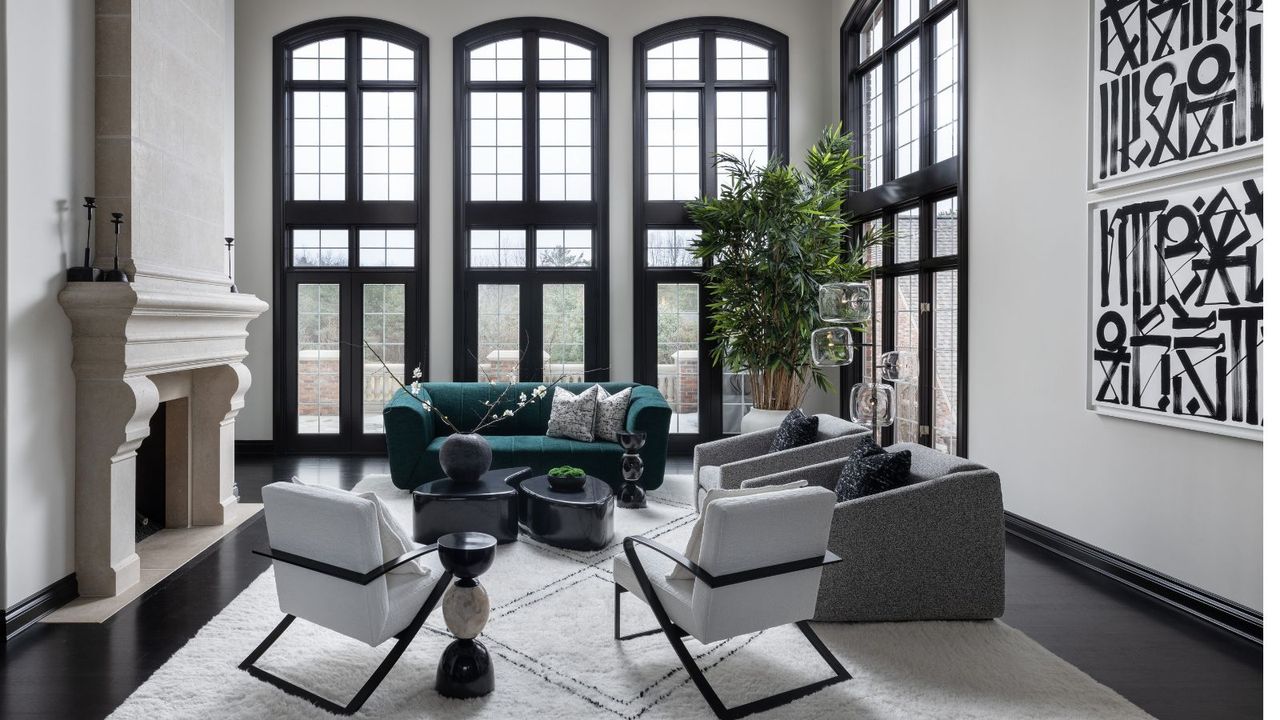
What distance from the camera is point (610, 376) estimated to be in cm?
814

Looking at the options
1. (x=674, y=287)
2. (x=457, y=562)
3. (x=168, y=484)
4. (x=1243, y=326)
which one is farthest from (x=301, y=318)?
(x=1243, y=326)

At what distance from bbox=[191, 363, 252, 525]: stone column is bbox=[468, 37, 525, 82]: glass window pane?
4.41m

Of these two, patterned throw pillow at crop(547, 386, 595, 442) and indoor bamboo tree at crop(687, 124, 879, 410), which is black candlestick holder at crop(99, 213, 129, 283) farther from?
indoor bamboo tree at crop(687, 124, 879, 410)

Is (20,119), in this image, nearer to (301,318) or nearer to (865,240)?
(301,318)

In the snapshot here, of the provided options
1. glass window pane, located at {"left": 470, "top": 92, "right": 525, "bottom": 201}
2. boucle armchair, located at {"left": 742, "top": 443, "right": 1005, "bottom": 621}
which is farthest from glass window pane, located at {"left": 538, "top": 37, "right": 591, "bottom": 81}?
boucle armchair, located at {"left": 742, "top": 443, "right": 1005, "bottom": 621}

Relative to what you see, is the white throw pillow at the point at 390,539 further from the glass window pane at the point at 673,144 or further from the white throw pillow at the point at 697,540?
the glass window pane at the point at 673,144

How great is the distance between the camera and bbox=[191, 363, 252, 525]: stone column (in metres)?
5.20

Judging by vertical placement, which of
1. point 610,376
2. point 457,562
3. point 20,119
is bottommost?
point 457,562

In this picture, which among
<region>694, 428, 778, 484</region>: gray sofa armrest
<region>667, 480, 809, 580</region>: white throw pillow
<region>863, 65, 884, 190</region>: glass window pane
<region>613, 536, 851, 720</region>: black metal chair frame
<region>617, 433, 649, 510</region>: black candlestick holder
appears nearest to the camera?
<region>613, 536, 851, 720</region>: black metal chair frame

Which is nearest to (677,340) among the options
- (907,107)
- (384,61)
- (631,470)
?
(631,470)

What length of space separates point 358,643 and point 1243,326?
4.25m

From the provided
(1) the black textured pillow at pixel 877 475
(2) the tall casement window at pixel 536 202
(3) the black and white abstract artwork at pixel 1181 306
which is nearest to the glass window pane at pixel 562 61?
(2) the tall casement window at pixel 536 202

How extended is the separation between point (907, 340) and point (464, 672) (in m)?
A: 5.13

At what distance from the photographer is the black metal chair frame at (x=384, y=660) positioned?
2.67 m
